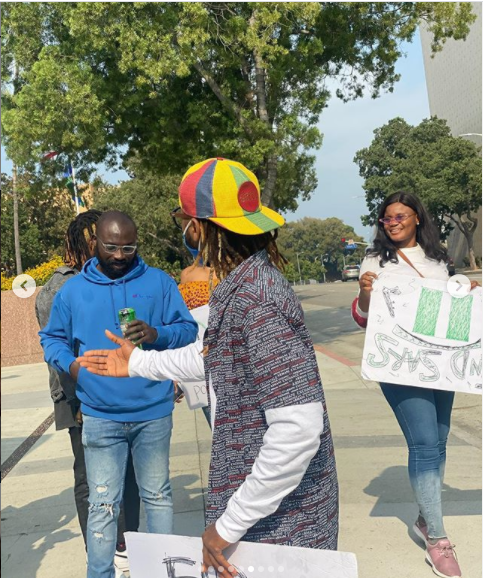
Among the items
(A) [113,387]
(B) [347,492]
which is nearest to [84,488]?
(A) [113,387]

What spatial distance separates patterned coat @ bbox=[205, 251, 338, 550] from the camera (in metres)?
1.79

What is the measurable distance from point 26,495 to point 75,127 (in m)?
10.9

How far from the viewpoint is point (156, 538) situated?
1.88 meters

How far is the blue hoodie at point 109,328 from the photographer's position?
3.14 metres

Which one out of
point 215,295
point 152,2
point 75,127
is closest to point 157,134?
point 75,127

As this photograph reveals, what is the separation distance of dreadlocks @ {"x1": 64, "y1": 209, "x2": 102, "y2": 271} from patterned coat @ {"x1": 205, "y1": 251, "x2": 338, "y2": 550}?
202 cm

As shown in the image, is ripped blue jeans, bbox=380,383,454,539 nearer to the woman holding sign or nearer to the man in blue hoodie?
the woman holding sign

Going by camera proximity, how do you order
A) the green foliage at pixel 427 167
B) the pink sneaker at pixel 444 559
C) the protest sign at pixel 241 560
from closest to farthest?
the protest sign at pixel 241 560 → the pink sneaker at pixel 444 559 → the green foliage at pixel 427 167

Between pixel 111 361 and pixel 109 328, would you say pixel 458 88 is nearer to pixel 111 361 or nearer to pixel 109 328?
pixel 109 328

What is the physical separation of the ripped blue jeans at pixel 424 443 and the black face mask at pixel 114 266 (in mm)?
1447

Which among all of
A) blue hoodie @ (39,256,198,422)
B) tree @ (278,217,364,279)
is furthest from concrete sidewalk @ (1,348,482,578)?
tree @ (278,217,364,279)

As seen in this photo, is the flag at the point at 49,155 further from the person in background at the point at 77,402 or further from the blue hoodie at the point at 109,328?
the blue hoodie at the point at 109,328

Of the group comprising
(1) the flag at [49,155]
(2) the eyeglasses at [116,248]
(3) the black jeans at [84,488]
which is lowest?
(3) the black jeans at [84,488]

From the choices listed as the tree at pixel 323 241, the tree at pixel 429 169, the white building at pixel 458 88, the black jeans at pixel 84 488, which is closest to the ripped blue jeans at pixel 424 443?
the black jeans at pixel 84 488
